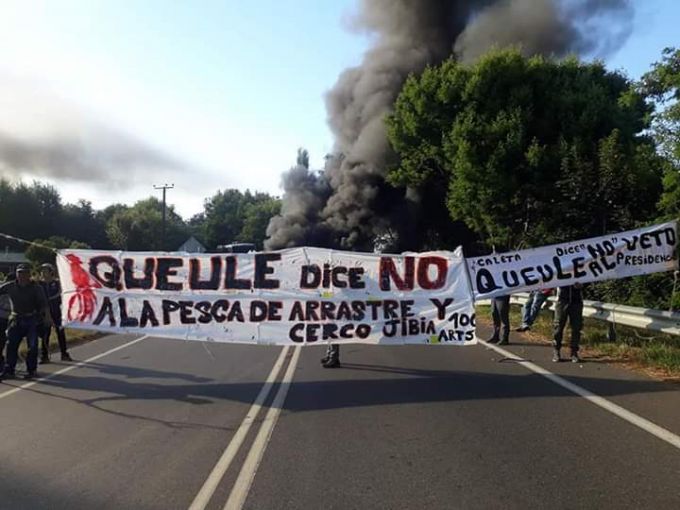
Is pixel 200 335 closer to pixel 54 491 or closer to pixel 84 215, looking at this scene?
pixel 54 491

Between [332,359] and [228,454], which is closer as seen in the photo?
[228,454]

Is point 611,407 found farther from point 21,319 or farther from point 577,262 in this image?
point 21,319

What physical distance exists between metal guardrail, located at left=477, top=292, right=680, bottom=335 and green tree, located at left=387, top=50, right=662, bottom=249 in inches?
134

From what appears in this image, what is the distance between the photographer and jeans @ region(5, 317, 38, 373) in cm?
979

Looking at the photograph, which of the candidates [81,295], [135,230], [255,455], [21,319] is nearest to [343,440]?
[255,455]

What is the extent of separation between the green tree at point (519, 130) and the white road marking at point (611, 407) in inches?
264

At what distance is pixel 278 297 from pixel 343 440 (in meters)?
3.52

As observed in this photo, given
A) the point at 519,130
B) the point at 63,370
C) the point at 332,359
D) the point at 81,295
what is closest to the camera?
the point at 81,295

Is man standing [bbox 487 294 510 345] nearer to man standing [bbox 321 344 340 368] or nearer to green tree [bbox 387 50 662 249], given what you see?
green tree [bbox 387 50 662 249]

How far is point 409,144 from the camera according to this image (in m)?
25.1

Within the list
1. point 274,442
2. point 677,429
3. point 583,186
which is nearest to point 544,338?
point 583,186

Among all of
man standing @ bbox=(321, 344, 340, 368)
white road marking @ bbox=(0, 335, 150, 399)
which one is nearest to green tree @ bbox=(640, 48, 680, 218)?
man standing @ bbox=(321, 344, 340, 368)

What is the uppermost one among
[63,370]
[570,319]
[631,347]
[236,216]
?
[236,216]

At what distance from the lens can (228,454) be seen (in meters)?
5.61
